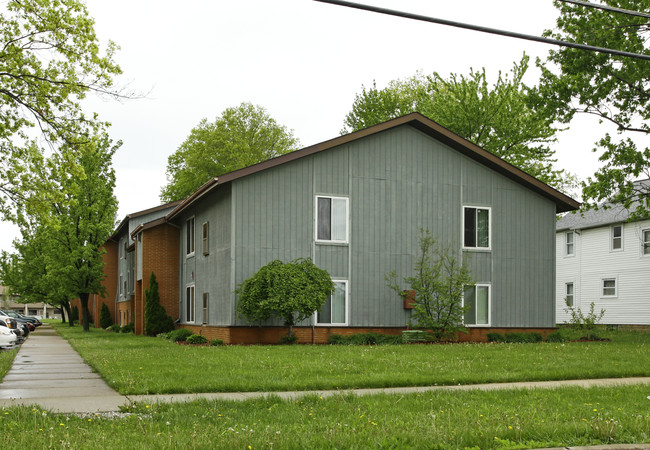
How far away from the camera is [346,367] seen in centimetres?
1538

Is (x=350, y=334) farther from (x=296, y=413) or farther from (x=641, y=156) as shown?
(x=296, y=413)

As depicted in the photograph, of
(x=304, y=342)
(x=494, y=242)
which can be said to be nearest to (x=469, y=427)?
(x=304, y=342)

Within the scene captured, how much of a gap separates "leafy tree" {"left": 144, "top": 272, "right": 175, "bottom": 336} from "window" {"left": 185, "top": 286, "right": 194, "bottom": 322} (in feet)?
3.77

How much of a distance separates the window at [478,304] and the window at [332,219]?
5329mm

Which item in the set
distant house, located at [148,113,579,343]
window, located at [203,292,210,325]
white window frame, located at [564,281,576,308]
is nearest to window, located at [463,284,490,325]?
distant house, located at [148,113,579,343]

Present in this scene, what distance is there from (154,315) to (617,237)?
27.1m

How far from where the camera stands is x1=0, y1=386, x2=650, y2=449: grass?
7.98m

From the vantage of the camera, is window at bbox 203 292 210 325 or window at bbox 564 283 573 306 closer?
window at bbox 203 292 210 325

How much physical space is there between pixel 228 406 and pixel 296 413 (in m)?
1.25

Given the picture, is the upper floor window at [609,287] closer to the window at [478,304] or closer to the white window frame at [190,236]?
the window at [478,304]

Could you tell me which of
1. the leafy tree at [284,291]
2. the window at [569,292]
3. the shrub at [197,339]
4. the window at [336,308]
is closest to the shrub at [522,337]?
the window at [336,308]

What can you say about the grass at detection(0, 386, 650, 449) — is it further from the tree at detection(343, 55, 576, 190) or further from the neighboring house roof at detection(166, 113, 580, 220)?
the tree at detection(343, 55, 576, 190)

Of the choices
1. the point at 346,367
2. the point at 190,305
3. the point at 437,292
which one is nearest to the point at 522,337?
the point at 437,292

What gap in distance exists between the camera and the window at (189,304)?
31.8 meters
